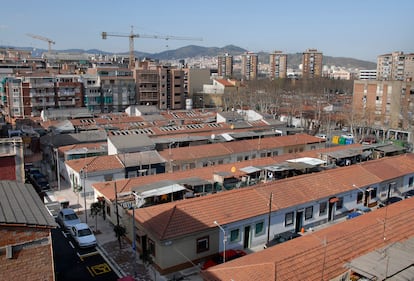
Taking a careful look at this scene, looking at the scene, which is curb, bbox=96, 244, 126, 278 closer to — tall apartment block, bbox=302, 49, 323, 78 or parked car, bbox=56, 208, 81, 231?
parked car, bbox=56, 208, 81, 231

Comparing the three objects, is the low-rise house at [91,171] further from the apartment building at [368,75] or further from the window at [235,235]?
the apartment building at [368,75]

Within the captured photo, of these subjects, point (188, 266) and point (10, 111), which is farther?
point (10, 111)

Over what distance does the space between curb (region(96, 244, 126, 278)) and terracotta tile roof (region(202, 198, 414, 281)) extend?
3605 millimetres

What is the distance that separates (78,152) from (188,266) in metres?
13.0

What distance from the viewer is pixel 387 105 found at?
141 ft

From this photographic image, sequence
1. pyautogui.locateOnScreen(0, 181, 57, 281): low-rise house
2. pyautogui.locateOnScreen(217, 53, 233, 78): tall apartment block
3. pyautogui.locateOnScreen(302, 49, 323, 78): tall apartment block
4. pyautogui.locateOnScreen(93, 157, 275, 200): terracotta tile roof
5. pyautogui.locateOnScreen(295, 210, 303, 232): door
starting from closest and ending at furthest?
pyautogui.locateOnScreen(0, 181, 57, 281): low-rise house
pyautogui.locateOnScreen(295, 210, 303, 232): door
pyautogui.locateOnScreen(93, 157, 275, 200): terracotta tile roof
pyautogui.locateOnScreen(302, 49, 323, 78): tall apartment block
pyautogui.locateOnScreen(217, 53, 233, 78): tall apartment block

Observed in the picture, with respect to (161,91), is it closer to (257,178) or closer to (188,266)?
(257,178)

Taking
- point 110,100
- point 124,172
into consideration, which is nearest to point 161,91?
point 110,100

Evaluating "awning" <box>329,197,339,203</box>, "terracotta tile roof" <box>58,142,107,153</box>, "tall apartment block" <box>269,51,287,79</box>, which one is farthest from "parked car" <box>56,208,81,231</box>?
"tall apartment block" <box>269,51,287,79</box>

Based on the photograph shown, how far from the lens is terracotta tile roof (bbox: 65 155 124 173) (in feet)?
68.1

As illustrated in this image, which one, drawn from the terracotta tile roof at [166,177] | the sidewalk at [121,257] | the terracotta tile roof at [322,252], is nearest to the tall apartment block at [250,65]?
the terracotta tile roof at [166,177]

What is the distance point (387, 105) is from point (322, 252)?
A: 36616 millimetres

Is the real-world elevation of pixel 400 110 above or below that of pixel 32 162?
above

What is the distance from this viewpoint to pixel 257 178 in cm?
1948
